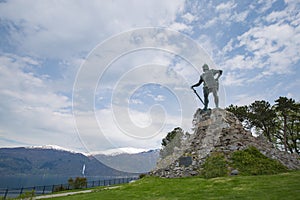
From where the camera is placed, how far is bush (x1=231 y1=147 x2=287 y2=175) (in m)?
15.1

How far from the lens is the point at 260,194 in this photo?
8.99 meters

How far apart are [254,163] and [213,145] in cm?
405

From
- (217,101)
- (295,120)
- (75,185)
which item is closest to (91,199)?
(217,101)

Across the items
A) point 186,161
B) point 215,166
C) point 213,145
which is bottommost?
point 215,166

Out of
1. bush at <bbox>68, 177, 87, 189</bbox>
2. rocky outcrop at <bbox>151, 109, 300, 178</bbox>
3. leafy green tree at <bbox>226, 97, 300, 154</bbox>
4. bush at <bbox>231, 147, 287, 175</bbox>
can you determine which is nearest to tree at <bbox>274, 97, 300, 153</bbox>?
leafy green tree at <bbox>226, 97, 300, 154</bbox>

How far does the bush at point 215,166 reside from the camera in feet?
50.2

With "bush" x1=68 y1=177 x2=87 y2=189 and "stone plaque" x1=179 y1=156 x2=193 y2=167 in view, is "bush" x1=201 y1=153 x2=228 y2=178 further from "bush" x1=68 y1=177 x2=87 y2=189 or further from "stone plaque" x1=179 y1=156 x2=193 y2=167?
"bush" x1=68 y1=177 x2=87 y2=189

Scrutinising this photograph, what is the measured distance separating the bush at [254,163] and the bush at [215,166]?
76 cm

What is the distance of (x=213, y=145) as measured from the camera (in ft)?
63.9

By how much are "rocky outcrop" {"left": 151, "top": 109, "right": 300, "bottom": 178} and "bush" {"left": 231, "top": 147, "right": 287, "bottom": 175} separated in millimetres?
703

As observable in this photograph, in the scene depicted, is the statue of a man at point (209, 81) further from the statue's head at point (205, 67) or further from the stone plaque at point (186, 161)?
the stone plaque at point (186, 161)

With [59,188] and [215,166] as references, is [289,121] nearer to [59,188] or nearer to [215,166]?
[215,166]

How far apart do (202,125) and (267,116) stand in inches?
659

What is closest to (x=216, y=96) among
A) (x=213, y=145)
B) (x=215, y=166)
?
(x=213, y=145)
